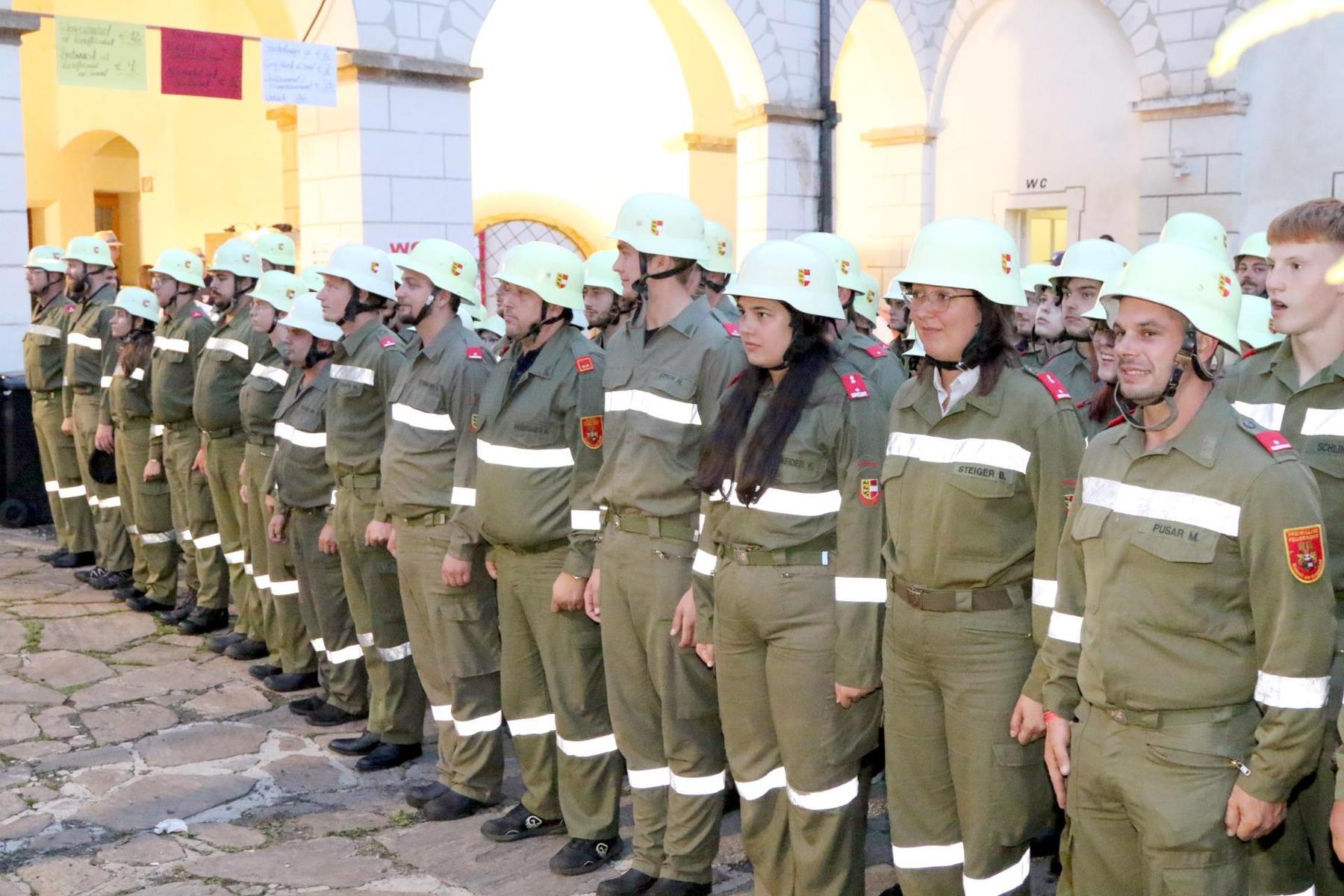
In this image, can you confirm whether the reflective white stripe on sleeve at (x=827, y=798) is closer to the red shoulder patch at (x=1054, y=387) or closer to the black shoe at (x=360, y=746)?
the red shoulder patch at (x=1054, y=387)

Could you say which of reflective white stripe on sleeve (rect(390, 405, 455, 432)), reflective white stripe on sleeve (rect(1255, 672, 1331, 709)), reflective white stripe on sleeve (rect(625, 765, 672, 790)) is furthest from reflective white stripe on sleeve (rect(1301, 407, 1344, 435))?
reflective white stripe on sleeve (rect(390, 405, 455, 432))

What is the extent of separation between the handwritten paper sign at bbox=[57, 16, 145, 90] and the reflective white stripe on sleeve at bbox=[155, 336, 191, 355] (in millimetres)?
2791

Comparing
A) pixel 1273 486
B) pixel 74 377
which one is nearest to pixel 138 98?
pixel 74 377

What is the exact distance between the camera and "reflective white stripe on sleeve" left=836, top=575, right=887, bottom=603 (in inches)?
147

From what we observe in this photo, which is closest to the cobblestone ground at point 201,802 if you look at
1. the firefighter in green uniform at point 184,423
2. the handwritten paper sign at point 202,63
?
the firefighter in green uniform at point 184,423

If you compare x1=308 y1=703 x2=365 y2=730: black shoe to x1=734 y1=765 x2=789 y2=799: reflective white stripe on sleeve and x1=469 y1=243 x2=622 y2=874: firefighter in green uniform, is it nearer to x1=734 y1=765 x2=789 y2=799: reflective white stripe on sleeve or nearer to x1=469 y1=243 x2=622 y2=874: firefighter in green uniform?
x1=469 y1=243 x2=622 y2=874: firefighter in green uniform

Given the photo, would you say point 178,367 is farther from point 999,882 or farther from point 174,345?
point 999,882

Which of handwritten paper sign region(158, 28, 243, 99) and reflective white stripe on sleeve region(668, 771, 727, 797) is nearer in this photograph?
reflective white stripe on sleeve region(668, 771, 727, 797)

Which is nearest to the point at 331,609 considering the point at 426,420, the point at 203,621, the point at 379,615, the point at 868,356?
the point at 379,615

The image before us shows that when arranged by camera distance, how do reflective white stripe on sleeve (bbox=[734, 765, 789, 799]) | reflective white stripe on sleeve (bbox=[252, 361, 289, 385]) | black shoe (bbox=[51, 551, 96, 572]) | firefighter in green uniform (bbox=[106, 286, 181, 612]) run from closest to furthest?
reflective white stripe on sleeve (bbox=[734, 765, 789, 799])
reflective white stripe on sleeve (bbox=[252, 361, 289, 385])
firefighter in green uniform (bbox=[106, 286, 181, 612])
black shoe (bbox=[51, 551, 96, 572])

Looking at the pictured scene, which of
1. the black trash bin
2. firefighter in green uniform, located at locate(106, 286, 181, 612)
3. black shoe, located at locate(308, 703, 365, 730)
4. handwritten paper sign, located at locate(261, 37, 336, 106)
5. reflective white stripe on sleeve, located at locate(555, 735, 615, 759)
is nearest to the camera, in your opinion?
reflective white stripe on sleeve, located at locate(555, 735, 615, 759)

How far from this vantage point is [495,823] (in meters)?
5.07

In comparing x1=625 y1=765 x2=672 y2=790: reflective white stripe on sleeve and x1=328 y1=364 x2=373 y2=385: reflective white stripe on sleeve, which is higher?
x1=328 y1=364 x2=373 y2=385: reflective white stripe on sleeve

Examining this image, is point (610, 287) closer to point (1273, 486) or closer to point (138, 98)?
point (1273, 486)
